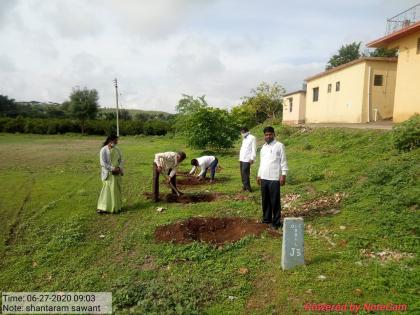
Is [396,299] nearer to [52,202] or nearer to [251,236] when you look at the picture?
[251,236]

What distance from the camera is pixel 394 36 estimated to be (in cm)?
1576

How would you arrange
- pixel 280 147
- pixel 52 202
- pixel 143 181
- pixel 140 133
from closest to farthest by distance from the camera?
1. pixel 280 147
2. pixel 52 202
3. pixel 143 181
4. pixel 140 133

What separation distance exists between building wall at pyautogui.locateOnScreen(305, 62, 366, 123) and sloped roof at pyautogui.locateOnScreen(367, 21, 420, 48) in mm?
1245

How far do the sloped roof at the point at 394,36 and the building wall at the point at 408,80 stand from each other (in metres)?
0.21

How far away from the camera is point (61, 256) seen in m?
5.46

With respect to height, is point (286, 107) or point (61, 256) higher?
point (286, 107)

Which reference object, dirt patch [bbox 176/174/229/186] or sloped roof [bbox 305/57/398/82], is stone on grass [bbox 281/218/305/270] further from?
sloped roof [bbox 305/57/398/82]

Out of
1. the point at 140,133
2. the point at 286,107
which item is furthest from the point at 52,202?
the point at 140,133

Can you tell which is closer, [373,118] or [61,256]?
[61,256]

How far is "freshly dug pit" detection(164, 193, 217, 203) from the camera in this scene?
873 centimetres

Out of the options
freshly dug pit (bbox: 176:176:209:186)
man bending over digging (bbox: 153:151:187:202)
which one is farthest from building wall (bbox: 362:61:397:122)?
man bending over digging (bbox: 153:151:187:202)

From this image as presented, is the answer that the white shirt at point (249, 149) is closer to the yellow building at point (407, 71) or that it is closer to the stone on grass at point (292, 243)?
the stone on grass at point (292, 243)

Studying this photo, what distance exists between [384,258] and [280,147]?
7.70ft

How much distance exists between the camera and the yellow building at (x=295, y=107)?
28.6 m
